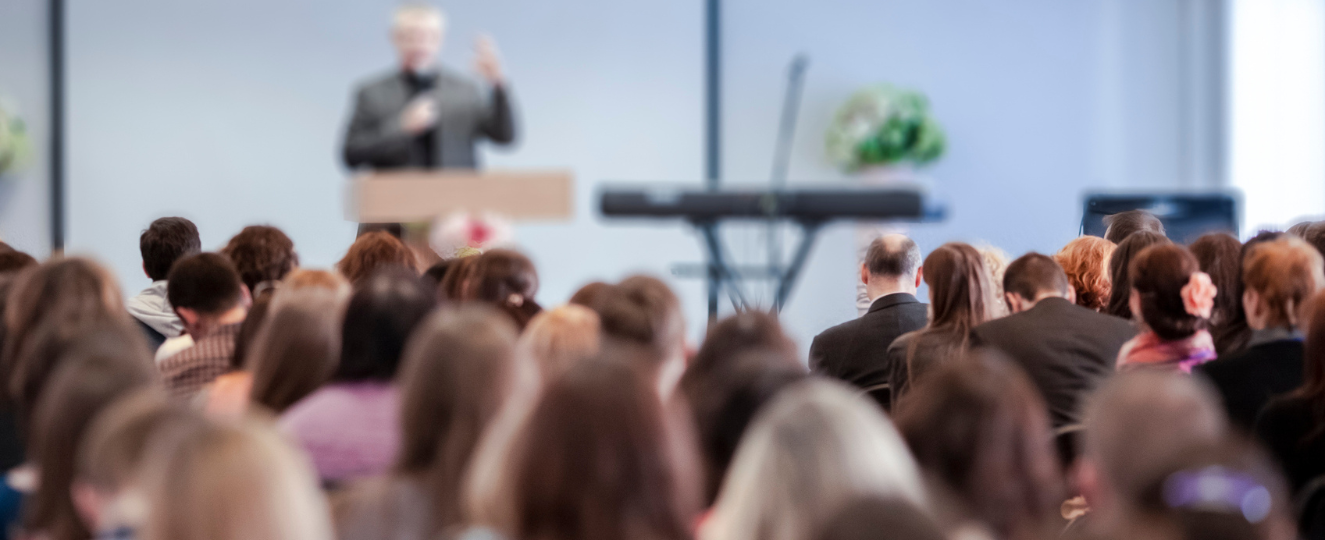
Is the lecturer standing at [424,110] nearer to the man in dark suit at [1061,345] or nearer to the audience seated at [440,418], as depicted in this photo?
the audience seated at [440,418]

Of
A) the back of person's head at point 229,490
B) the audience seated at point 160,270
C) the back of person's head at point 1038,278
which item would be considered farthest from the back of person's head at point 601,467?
the audience seated at point 160,270

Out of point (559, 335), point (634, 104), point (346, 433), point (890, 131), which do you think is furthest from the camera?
point (890, 131)

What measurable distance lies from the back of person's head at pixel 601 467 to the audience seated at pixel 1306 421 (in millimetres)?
1272

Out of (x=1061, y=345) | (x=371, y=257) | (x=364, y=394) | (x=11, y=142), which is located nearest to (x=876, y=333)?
(x=1061, y=345)

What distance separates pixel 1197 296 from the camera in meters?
2.73

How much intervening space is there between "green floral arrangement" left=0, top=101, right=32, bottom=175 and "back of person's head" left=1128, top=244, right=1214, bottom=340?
5.15 metres

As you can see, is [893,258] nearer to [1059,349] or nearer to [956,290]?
[956,290]

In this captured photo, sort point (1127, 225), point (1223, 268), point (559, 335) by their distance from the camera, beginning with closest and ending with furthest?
point (559, 335) < point (1223, 268) < point (1127, 225)

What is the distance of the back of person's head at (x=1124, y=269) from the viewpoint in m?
3.19

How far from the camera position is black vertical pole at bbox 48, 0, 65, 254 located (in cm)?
588

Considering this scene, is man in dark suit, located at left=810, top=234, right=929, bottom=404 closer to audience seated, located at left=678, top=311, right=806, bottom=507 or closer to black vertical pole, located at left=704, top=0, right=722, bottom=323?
audience seated, located at left=678, top=311, right=806, bottom=507

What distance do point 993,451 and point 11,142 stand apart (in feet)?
18.2

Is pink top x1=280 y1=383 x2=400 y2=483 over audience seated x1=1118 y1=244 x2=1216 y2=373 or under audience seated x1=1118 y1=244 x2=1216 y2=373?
under

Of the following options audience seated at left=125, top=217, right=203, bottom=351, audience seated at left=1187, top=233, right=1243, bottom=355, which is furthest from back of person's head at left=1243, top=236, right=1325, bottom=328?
audience seated at left=125, top=217, right=203, bottom=351
